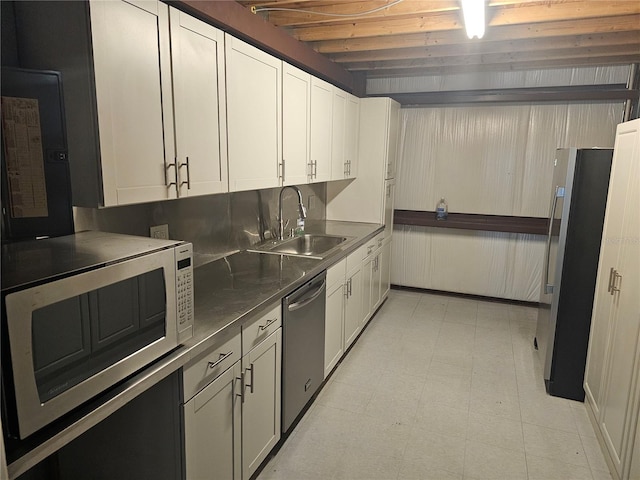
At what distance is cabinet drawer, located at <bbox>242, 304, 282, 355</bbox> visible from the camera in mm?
1817

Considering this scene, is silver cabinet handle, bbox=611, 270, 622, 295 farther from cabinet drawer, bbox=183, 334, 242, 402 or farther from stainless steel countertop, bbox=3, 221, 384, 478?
cabinet drawer, bbox=183, 334, 242, 402

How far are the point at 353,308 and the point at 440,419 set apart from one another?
1054 millimetres

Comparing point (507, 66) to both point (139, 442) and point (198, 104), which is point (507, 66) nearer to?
point (198, 104)

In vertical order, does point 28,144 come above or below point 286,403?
above

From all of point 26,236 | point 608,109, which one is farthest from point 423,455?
point 608,109

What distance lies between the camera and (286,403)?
2.27 meters

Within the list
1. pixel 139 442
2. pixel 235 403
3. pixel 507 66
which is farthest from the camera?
pixel 507 66

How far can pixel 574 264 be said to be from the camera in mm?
2764

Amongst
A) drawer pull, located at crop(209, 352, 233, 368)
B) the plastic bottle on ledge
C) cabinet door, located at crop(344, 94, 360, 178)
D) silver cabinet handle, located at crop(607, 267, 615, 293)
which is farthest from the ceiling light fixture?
the plastic bottle on ledge

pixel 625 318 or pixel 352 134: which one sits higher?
pixel 352 134

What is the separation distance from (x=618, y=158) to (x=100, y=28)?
2.60 metres

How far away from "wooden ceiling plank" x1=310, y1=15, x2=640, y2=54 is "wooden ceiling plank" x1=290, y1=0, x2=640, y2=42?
96 mm

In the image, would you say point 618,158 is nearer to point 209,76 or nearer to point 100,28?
point 209,76

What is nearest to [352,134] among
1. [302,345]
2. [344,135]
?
[344,135]
